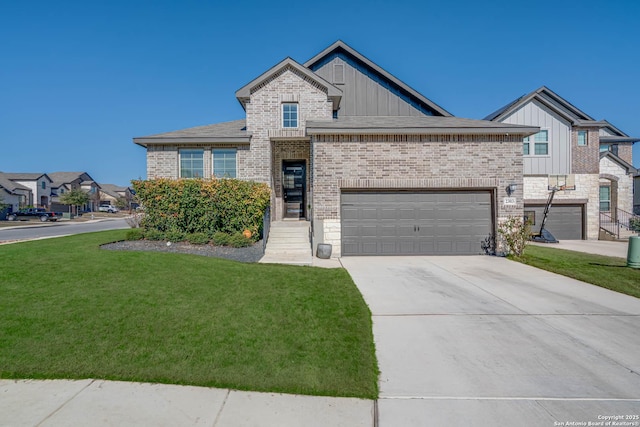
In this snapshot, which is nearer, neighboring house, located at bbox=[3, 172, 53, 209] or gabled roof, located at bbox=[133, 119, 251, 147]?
gabled roof, located at bbox=[133, 119, 251, 147]

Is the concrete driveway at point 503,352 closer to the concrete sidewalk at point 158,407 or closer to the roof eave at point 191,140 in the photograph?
the concrete sidewalk at point 158,407

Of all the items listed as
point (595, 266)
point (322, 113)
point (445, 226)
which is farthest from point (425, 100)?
point (595, 266)

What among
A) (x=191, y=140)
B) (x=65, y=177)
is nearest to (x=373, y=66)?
(x=191, y=140)

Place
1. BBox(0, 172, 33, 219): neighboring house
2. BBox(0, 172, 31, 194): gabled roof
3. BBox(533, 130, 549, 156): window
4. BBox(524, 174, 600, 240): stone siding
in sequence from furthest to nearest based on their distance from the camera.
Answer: BBox(0, 172, 31, 194): gabled roof, BBox(0, 172, 33, 219): neighboring house, BBox(533, 130, 549, 156): window, BBox(524, 174, 600, 240): stone siding

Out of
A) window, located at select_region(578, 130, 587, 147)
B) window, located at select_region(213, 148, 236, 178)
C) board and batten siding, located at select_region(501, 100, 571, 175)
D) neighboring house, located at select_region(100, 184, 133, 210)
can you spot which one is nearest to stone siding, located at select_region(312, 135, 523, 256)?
window, located at select_region(213, 148, 236, 178)

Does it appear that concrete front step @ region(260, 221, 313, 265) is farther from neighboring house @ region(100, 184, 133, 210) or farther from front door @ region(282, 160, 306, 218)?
neighboring house @ region(100, 184, 133, 210)

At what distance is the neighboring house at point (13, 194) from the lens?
41.1 m

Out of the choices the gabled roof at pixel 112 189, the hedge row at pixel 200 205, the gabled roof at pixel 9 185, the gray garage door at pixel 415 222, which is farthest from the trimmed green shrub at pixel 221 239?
the gabled roof at pixel 112 189

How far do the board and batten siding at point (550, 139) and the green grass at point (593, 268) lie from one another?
717 centimetres

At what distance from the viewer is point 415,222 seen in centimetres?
1107

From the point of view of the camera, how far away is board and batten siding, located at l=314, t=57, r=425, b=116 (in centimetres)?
1641

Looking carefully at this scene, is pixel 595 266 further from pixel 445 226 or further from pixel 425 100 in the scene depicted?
pixel 425 100

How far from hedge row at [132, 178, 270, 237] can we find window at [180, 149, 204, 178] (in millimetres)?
2883

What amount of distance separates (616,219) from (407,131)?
17011 millimetres
